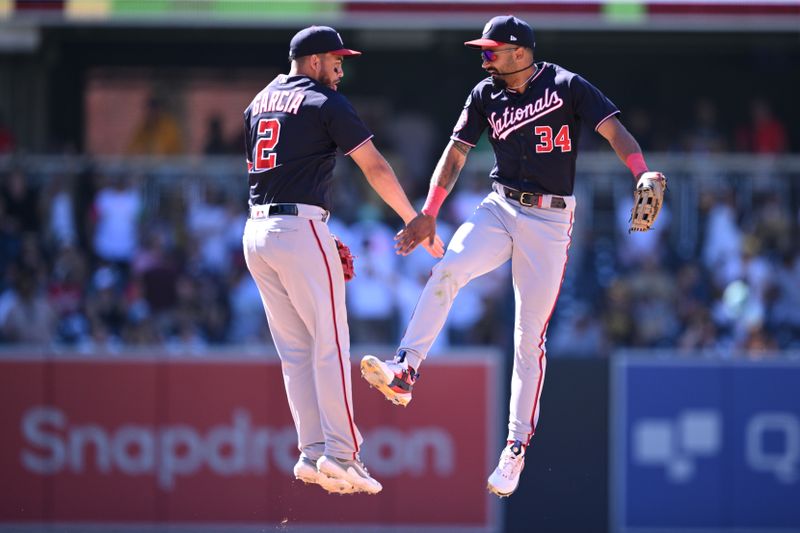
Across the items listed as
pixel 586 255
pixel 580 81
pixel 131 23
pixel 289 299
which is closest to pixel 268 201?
pixel 289 299

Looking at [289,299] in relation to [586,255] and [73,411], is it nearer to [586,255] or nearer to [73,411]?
[73,411]

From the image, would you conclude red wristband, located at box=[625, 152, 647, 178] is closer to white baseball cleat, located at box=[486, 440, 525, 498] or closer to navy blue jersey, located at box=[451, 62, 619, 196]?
navy blue jersey, located at box=[451, 62, 619, 196]

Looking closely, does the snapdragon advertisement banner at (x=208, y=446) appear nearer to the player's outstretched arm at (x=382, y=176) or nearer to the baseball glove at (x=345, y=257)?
the baseball glove at (x=345, y=257)

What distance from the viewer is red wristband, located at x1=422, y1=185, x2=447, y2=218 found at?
319 inches

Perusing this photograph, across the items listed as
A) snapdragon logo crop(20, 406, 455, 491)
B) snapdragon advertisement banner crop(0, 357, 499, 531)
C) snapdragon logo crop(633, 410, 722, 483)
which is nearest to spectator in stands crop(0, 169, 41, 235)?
snapdragon advertisement banner crop(0, 357, 499, 531)

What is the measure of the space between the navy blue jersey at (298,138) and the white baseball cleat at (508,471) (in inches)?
70.5

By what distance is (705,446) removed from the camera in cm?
1332

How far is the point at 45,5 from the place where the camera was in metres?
15.7

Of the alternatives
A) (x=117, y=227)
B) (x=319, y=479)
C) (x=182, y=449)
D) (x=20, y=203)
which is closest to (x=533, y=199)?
(x=319, y=479)

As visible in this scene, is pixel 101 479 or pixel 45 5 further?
pixel 45 5

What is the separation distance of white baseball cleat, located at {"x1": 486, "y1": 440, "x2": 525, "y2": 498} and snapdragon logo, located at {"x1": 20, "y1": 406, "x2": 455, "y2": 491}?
16.6ft

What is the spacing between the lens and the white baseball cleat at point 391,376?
755cm

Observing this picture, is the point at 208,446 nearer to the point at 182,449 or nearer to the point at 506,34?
the point at 182,449

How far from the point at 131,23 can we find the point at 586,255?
5.88m
